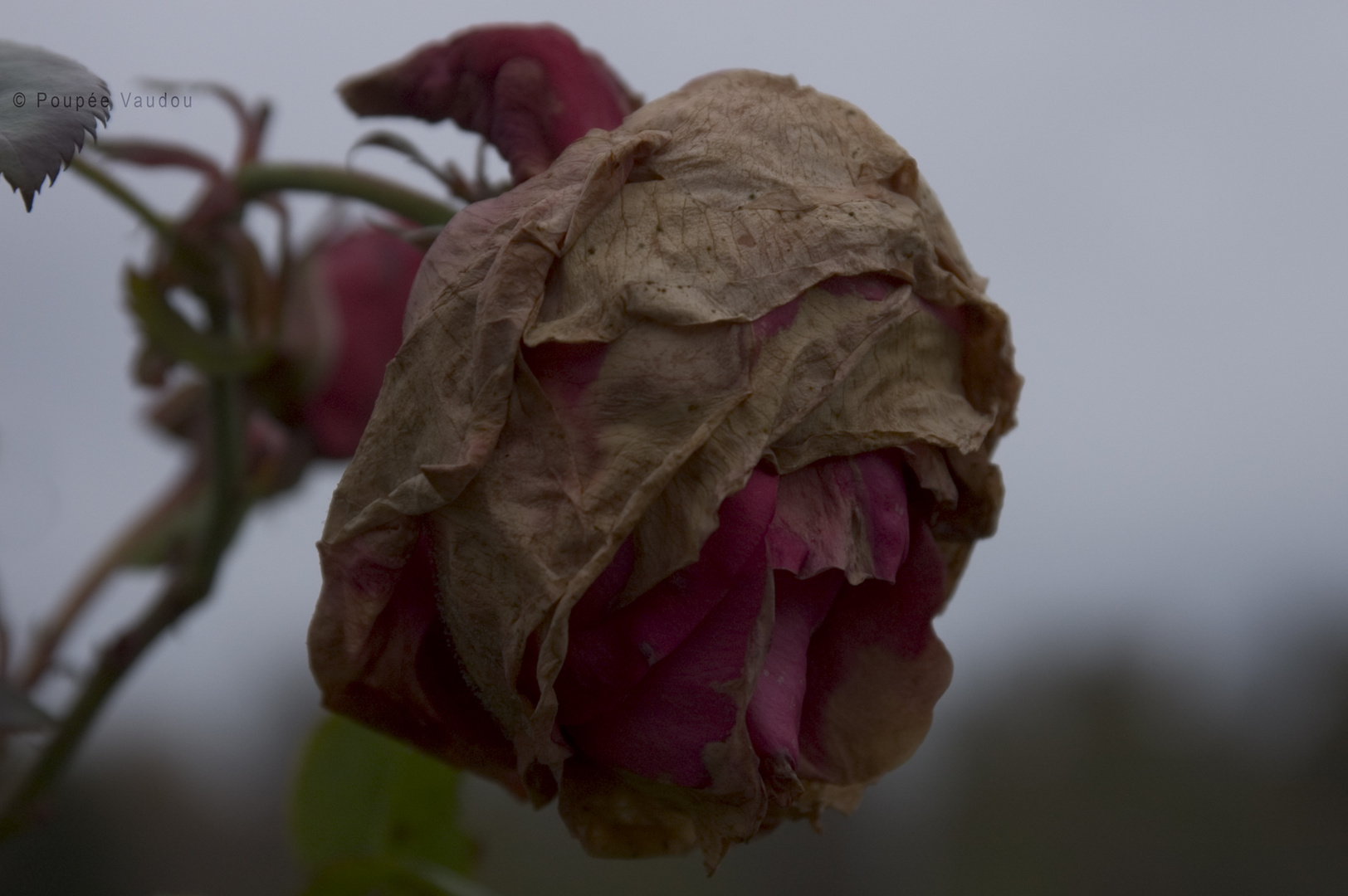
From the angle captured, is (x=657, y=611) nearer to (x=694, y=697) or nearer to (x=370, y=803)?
(x=694, y=697)

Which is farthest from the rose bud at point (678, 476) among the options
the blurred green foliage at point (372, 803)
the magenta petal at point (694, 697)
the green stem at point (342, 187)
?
the blurred green foliage at point (372, 803)

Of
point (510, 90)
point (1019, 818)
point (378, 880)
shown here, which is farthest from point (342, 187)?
point (1019, 818)

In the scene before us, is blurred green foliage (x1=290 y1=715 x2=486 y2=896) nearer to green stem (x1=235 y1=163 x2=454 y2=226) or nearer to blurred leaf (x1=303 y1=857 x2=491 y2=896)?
blurred leaf (x1=303 y1=857 x2=491 y2=896)

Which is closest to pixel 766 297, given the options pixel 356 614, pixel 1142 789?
pixel 356 614

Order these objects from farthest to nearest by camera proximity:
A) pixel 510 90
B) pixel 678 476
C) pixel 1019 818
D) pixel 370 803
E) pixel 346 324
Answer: pixel 1019 818
pixel 346 324
pixel 370 803
pixel 510 90
pixel 678 476

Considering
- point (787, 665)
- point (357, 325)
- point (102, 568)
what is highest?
point (787, 665)

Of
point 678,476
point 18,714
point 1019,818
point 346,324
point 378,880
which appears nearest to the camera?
point 678,476
